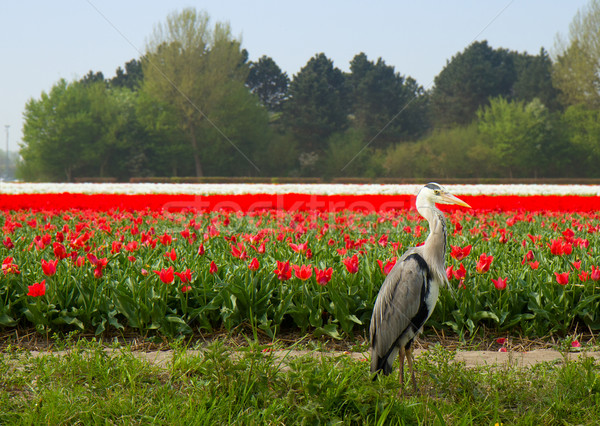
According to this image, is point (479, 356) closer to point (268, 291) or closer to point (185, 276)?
point (268, 291)

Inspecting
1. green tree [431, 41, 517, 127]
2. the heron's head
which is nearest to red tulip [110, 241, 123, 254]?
the heron's head

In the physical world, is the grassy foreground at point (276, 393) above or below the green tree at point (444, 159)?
below

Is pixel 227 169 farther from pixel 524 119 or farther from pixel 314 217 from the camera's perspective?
pixel 314 217

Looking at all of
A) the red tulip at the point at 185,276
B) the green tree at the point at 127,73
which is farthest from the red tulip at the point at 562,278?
the green tree at the point at 127,73

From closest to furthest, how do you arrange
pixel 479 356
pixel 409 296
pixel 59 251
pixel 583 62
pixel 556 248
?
pixel 409 296 < pixel 479 356 < pixel 59 251 < pixel 556 248 < pixel 583 62

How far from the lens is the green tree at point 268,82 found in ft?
176

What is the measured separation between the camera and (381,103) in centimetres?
4709

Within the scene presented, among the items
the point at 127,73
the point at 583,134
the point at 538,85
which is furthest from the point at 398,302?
the point at 127,73

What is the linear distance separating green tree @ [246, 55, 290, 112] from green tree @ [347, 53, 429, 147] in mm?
7804

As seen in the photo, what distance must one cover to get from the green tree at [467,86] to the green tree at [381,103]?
2.07 metres

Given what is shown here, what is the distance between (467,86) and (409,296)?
49547mm

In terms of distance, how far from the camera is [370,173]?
39.2 meters

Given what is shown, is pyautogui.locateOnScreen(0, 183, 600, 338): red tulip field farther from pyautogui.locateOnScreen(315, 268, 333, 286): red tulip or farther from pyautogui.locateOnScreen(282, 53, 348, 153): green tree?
pyautogui.locateOnScreen(282, 53, 348, 153): green tree

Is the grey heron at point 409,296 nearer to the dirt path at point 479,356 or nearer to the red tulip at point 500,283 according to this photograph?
the dirt path at point 479,356
